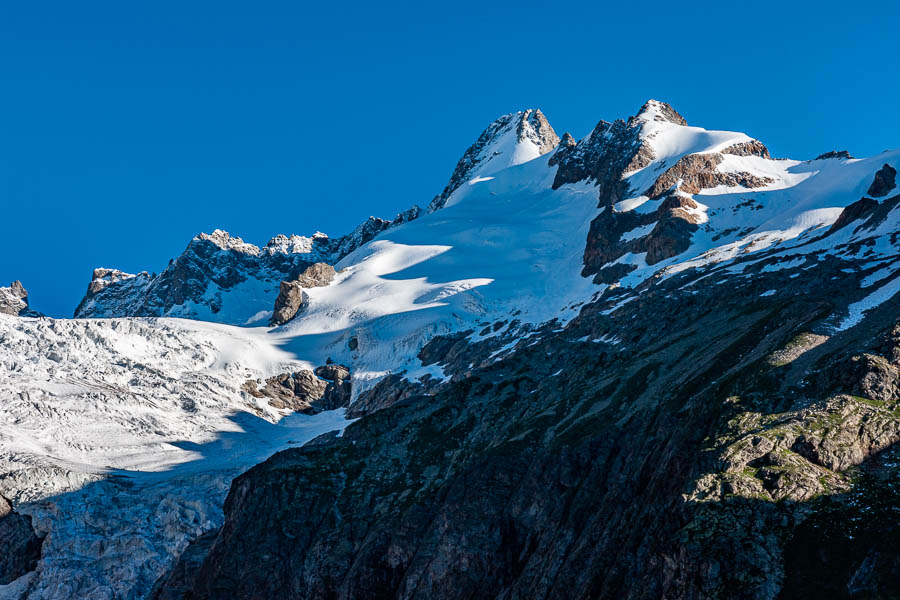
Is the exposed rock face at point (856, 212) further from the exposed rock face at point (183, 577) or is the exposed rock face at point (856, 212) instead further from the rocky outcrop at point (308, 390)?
the rocky outcrop at point (308, 390)

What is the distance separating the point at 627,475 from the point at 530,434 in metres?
19.1

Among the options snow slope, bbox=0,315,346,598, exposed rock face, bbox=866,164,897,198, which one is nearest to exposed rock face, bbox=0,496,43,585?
snow slope, bbox=0,315,346,598

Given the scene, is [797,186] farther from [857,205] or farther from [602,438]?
[602,438]

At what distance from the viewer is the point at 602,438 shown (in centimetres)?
6506

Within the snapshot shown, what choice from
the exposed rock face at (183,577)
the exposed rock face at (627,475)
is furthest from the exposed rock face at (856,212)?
the exposed rock face at (183,577)

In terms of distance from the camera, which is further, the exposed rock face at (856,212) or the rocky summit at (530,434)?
the exposed rock face at (856,212)

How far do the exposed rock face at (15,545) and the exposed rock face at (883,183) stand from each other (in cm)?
13361

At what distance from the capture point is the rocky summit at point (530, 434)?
41.2 meters

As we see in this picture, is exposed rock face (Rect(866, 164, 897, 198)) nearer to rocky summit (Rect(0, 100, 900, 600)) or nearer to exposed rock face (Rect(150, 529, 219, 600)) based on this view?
Result: rocky summit (Rect(0, 100, 900, 600))

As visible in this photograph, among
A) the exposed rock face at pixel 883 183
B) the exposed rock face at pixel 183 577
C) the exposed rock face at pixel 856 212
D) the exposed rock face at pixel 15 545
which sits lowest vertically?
the exposed rock face at pixel 183 577

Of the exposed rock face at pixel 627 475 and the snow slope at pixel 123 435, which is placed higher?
the snow slope at pixel 123 435

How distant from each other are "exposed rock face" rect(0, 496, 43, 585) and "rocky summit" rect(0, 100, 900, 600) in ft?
0.88

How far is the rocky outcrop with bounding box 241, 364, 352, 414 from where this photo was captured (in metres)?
173

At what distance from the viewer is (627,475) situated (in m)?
57.3
